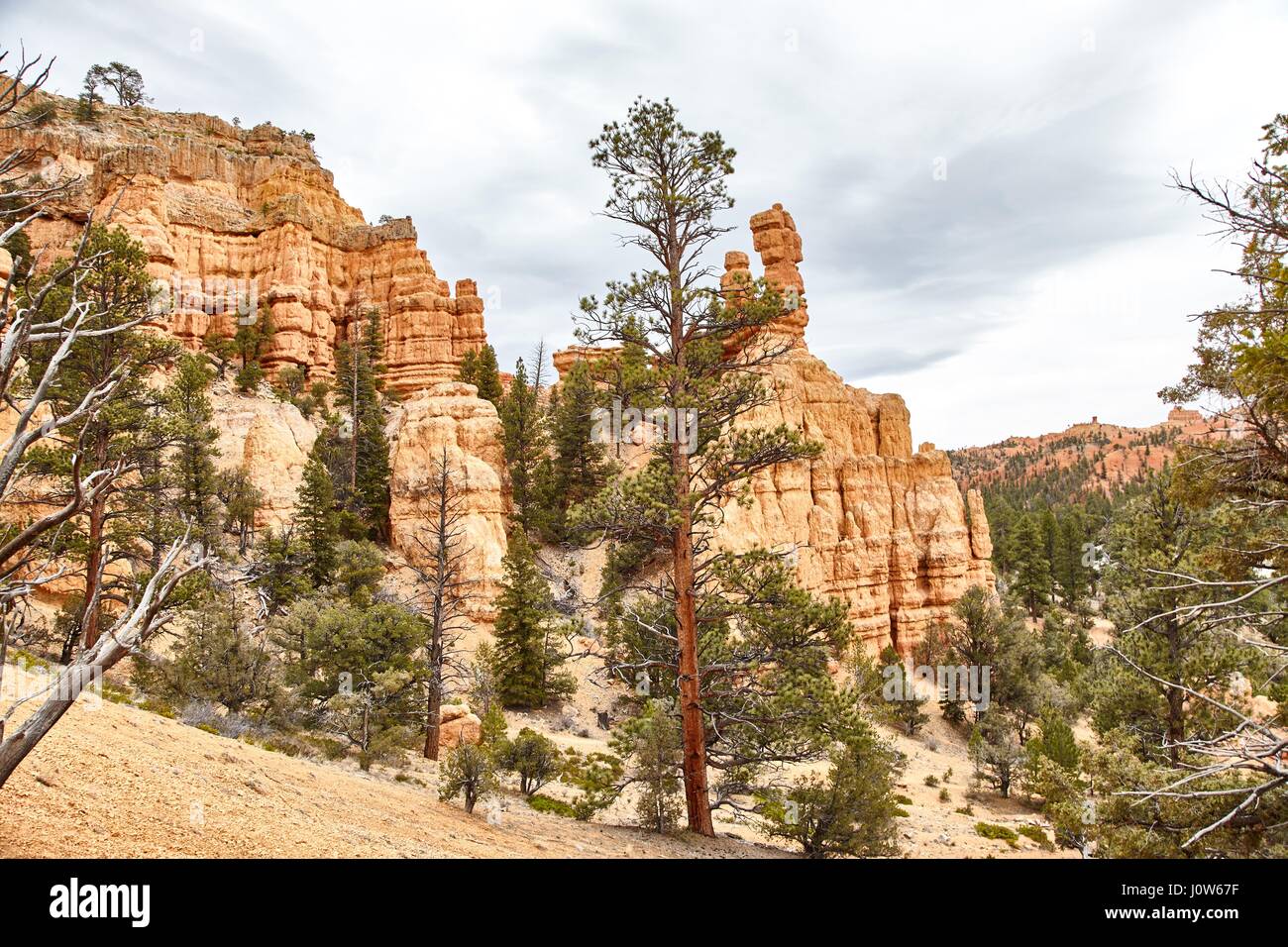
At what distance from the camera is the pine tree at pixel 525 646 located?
77.4 feet

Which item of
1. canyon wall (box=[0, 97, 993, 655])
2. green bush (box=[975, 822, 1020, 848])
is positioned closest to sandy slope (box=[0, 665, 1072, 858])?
green bush (box=[975, 822, 1020, 848])

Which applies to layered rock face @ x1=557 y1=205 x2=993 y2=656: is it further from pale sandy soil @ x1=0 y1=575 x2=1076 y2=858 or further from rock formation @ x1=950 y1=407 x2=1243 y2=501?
rock formation @ x1=950 y1=407 x2=1243 y2=501

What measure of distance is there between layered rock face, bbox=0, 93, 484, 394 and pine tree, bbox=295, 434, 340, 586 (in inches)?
845

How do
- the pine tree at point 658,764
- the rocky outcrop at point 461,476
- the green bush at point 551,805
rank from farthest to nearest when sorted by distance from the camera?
the rocky outcrop at point 461,476, the green bush at point 551,805, the pine tree at point 658,764

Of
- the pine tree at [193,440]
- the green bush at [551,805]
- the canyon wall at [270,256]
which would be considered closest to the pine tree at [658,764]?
the green bush at [551,805]

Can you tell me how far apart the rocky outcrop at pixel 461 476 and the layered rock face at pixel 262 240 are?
13.9 meters

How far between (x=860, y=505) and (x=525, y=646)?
20.8 m

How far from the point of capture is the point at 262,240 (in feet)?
154

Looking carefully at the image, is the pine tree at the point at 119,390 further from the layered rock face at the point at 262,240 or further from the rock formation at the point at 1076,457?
the rock formation at the point at 1076,457

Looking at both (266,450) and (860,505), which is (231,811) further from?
(860,505)

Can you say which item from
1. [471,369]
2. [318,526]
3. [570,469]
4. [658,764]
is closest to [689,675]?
[658,764]

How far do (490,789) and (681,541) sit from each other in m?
4.70
